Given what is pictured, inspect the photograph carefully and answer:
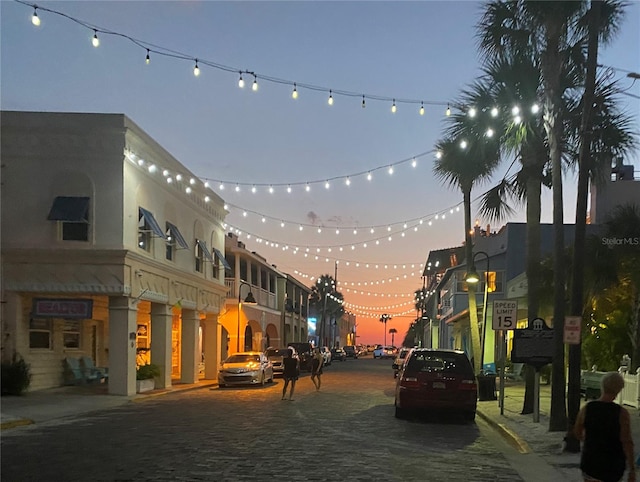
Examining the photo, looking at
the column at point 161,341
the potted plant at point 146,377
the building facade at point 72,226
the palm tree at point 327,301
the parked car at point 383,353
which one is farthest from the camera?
the palm tree at point 327,301

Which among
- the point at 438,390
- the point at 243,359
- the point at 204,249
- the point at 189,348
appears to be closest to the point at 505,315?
the point at 438,390

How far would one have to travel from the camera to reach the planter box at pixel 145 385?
24.2m

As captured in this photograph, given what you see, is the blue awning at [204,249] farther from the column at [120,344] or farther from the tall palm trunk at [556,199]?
the tall palm trunk at [556,199]

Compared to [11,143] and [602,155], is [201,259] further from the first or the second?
[602,155]

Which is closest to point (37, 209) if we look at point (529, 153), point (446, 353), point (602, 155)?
point (446, 353)

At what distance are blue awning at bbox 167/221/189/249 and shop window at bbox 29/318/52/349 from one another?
17.7ft

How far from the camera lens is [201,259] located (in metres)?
32.2

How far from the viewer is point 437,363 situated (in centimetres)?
1745

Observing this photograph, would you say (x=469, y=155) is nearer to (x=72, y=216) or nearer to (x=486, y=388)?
(x=486, y=388)

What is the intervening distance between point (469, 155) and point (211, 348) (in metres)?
16.4

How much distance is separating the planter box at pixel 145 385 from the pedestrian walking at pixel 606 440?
19909mm

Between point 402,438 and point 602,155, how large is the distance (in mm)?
7804

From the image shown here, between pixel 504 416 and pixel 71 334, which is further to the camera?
pixel 71 334

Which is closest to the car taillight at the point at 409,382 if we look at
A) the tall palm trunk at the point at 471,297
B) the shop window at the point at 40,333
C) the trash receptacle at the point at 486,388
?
the trash receptacle at the point at 486,388
